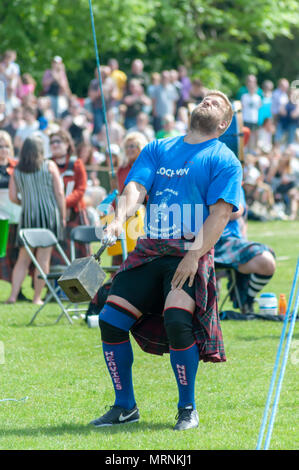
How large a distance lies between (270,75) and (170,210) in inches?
1112

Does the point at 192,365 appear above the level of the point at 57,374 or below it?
above

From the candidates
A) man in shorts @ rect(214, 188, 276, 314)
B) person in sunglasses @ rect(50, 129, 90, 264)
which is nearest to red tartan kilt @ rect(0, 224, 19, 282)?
person in sunglasses @ rect(50, 129, 90, 264)

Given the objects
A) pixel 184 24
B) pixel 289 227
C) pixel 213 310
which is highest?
pixel 184 24

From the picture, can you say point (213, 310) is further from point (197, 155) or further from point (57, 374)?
point (57, 374)

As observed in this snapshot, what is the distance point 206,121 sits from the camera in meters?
5.00

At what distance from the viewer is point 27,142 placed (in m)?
9.78

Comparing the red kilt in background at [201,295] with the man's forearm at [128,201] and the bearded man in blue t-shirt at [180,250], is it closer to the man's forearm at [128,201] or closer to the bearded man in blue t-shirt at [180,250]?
the bearded man in blue t-shirt at [180,250]

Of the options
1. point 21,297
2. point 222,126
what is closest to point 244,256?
point 21,297

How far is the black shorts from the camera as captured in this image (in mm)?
4934

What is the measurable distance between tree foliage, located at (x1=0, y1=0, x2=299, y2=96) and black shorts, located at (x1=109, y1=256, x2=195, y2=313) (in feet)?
→ 59.1

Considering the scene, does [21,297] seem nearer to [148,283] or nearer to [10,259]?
[10,259]

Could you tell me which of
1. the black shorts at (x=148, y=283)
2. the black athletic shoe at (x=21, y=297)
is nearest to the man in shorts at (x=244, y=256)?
the black athletic shoe at (x=21, y=297)

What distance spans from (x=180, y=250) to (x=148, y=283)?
0.24 metres
